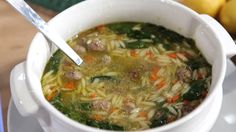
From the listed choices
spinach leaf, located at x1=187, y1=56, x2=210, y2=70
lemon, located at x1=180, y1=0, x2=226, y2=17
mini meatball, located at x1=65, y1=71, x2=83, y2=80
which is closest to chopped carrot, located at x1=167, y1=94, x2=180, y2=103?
spinach leaf, located at x1=187, y1=56, x2=210, y2=70

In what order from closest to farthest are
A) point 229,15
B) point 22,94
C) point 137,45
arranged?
point 22,94 < point 137,45 < point 229,15

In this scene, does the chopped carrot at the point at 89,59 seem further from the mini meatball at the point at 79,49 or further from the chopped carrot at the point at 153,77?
the chopped carrot at the point at 153,77

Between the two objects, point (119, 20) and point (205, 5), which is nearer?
point (119, 20)

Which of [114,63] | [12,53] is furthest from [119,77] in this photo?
[12,53]

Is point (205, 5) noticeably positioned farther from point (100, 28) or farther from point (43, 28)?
point (43, 28)

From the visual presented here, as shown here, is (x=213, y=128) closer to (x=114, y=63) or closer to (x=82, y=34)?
(x=114, y=63)

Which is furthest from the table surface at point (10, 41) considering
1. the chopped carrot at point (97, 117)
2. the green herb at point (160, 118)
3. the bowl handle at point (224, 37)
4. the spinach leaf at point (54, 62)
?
the bowl handle at point (224, 37)

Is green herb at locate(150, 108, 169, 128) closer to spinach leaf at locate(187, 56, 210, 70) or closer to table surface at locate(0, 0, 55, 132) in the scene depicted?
spinach leaf at locate(187, 56, 210, 70)

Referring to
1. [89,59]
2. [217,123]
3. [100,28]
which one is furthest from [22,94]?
[217,123]
